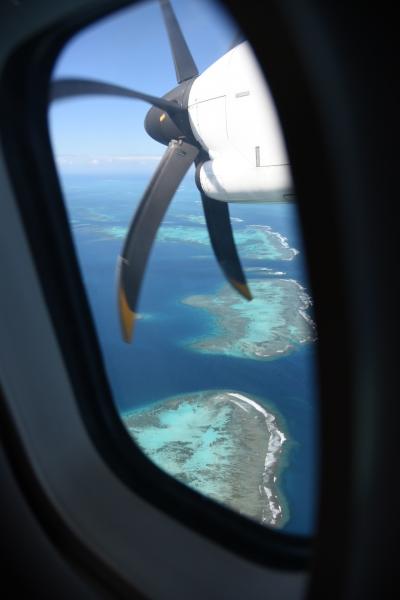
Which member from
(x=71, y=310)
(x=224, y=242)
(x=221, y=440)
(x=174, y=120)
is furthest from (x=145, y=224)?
(x=221, y=440)

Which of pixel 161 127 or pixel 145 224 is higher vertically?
pixel 161 127

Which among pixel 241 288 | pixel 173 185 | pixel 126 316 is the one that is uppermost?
pixel 173 185

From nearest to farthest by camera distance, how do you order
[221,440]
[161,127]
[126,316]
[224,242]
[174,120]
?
[126,316] → [224,242] → [174,120] → [161,127] → [221,440]

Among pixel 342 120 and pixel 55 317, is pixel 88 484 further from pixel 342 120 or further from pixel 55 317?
pixel 342 120

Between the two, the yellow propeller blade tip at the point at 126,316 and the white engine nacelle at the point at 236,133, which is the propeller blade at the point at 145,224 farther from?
the white engine nacelle at the point at 236,133

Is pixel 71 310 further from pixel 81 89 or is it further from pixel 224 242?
pixel 224 242

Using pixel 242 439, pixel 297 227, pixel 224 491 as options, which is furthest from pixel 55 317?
pixel 242 439

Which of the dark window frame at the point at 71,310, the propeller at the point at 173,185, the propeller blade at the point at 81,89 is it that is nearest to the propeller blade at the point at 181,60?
the propeller at the point at 173,185

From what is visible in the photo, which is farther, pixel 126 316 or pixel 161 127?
pixel 161 127
